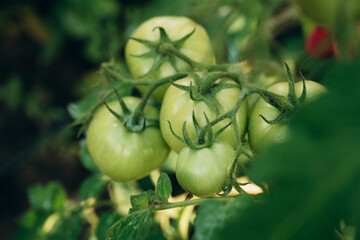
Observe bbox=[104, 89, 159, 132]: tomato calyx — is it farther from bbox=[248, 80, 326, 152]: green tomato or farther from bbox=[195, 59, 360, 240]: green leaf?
bbox=[195, 59, 360, 240]: green leaf

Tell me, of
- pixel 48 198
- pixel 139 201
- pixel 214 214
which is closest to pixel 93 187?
pixel 48 198

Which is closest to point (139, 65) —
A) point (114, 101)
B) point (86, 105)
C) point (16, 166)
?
point (114, 101)

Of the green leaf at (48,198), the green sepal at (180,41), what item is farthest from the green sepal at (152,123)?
the green leaf at (48,198)

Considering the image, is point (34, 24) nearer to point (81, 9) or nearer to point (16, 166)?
point (81, 9)

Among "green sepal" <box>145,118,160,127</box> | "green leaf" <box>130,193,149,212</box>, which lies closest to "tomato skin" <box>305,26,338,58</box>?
"green sepal" <box>145,118,160,127</box>

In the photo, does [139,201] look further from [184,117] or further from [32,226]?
[32,226]

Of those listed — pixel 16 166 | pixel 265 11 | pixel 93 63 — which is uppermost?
pixel 265 11
